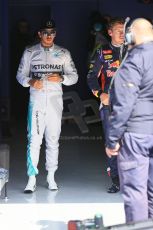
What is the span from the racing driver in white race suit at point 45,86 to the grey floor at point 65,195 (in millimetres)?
328

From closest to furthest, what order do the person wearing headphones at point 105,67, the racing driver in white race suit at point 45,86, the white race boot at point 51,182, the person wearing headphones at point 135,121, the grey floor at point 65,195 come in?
1. the person wearing headphones at point 135,121
2. the grey floor at point 65,195
3. the person wearing headphones at point 105,67
4. the racing driver in white race suit at point 45,86
5. the white race boot at point 51,182

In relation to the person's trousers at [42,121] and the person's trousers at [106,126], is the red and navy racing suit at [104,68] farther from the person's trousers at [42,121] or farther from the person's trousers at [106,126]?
the person's trousers at [42,121]

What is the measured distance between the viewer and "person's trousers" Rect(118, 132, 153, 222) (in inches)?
156

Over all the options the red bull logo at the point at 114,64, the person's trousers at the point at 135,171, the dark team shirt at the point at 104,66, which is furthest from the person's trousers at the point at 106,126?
the person's trousers at the point at 135,171

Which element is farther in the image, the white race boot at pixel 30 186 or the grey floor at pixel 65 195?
the white race boot at pixel 30 186

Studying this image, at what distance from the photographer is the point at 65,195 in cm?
568

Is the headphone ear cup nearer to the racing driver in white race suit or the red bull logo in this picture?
the red bull logo

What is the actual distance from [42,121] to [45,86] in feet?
1.15

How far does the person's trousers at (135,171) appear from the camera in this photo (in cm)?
396

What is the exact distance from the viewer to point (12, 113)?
37.6 ft

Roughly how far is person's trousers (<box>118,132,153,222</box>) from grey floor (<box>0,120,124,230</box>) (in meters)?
0.86

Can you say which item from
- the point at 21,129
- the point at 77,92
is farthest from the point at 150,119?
the point at 77,92

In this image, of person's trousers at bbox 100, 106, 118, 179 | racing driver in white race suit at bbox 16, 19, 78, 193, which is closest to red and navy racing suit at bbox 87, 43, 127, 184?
person's trousers at bbox 100, 106, 118, 179

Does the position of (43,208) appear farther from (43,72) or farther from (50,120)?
(43,72)
